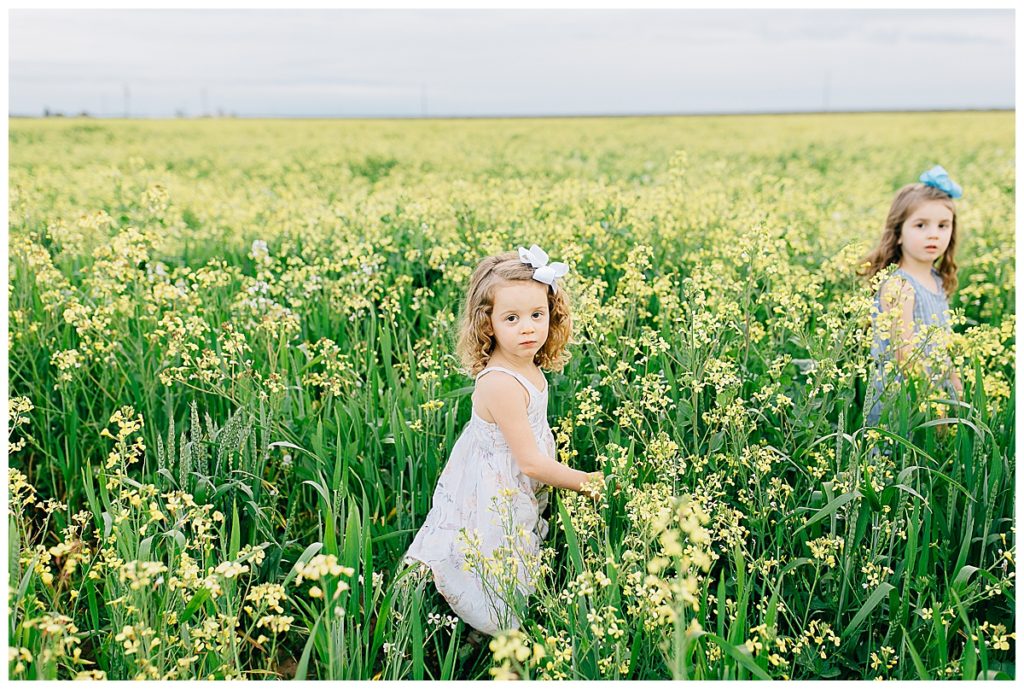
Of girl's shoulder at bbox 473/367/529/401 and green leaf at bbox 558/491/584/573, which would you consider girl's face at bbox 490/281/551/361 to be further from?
green leaf at bbox 558/491/584/573

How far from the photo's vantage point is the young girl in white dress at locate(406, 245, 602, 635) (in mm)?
2812

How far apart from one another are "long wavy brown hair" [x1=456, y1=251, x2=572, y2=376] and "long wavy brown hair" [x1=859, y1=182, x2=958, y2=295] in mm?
1947

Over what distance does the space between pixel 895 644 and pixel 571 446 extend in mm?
1257

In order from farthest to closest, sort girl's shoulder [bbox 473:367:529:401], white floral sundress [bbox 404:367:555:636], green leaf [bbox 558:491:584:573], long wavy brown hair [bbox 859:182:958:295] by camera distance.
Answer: long wavy brown hair [bbox 859:182:958:295] → girl's shoulder [bbox 473:367:529:401] → white floral sundress [bbox 404:367:555:636] → green leaf [bbox 558:491:584:573]

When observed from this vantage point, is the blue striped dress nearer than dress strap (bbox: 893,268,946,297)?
Yes

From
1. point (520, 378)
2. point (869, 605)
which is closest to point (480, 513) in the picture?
point (520, 378)

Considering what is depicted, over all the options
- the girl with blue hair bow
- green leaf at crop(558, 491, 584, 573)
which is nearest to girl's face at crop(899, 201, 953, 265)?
the girl with blue hair bow

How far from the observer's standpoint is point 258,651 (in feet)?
9.23

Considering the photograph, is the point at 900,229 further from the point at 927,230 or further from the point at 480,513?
the point at 480,513

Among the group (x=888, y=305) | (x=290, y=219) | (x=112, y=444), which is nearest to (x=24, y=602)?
(x=112, y=444)

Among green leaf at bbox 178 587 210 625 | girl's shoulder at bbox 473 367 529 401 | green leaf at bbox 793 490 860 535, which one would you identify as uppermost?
girl's shoulder at bbox 473 367 529 401

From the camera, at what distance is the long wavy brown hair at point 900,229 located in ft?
14.2

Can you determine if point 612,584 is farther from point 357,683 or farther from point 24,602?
point 24,602

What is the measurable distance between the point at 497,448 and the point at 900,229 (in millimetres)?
Answer: 2685
